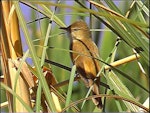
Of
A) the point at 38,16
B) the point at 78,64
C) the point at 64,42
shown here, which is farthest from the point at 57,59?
the point at 38,16

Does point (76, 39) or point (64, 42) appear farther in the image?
point (64, 42)

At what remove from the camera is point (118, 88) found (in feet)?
1.89

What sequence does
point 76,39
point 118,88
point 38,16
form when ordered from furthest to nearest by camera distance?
point 76,39 < point 38,16 < point 118,88

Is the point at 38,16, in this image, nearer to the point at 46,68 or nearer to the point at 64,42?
the point at 46,68

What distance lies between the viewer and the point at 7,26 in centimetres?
66

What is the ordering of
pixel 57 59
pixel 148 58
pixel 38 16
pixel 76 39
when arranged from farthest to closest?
1. pixel 57 59
2. pixel 76 39
3. pixel 38 16
4. pixel 148 58

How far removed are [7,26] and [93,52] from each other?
24 cm

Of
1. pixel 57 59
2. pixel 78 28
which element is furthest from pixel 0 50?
pixel 57 59

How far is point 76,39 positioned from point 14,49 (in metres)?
0.30

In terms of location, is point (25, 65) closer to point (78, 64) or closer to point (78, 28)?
point (78, 64)

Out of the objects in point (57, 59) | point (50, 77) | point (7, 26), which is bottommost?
point (57, 59)

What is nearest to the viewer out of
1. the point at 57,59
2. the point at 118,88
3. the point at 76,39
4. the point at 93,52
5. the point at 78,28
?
the point at 118,88

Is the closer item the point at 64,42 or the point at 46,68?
the point at 46,68

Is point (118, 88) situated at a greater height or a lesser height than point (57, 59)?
greater
